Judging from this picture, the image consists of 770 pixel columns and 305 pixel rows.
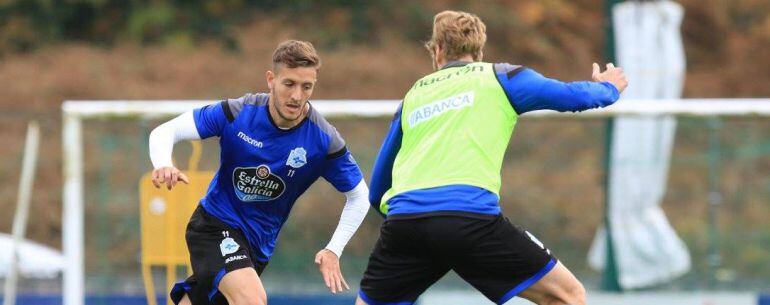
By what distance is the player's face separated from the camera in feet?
18.5

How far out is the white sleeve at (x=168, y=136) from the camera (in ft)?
18.1

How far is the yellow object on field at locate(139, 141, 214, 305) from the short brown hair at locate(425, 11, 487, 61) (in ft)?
9.37

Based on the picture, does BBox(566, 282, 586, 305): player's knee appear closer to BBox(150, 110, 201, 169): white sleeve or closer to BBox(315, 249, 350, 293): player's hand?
BBox(315, 249, 350, 293): player's hand

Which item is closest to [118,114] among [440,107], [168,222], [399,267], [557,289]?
[168,222]

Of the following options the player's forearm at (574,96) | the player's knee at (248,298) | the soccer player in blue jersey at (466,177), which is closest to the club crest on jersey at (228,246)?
the player's knee at (248,298)

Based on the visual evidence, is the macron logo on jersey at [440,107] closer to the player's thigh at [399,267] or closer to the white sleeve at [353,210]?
the player's thigh at [399,267]

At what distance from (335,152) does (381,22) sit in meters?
13.6

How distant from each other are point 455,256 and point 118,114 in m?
4.14

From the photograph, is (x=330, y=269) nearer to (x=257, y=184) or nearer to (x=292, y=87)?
(x=257, y=184)

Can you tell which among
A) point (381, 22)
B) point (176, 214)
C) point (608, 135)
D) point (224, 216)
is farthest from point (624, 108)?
point (381, 22)

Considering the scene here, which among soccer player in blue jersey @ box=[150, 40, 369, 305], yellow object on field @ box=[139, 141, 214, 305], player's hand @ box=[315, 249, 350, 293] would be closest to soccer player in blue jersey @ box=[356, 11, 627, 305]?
player's hand @ box=[315, 249, 350, 293]

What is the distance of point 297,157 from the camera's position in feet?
19.2

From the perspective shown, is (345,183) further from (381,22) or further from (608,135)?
(381,22)

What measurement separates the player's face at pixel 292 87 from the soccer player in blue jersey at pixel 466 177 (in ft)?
1.46
